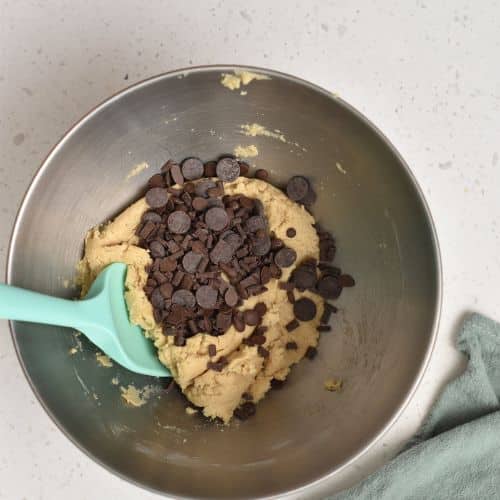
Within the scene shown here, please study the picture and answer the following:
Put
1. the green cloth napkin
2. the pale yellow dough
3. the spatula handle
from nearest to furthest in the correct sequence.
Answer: the spatula handle, the pale yellow dough, the green cloth napkin

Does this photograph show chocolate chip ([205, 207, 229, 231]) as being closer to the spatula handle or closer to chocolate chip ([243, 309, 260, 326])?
chocolate chip ([243, 309, 260, 326])

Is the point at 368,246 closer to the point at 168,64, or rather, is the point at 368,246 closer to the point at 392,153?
the point at 392,153

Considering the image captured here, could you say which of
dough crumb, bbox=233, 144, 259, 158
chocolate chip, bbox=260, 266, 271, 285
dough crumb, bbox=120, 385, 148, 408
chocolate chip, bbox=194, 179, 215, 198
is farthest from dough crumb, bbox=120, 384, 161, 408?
dough crumb, bbox=233, 144, 259, 158

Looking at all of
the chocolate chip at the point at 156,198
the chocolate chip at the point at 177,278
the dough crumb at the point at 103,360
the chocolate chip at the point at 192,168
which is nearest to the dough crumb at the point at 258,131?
the chocolate chip at the point at 192,168

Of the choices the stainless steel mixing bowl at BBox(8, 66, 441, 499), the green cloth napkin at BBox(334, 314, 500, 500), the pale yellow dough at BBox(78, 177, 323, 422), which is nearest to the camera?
the stainless steel mixing bowl at BBox(8, 66, 441, 499)

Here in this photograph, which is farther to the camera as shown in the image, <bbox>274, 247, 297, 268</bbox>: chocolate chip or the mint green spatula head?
<bbox>274, 247, 297, 268</bbox>: chocolate chip

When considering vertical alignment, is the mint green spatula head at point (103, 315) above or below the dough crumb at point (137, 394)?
above

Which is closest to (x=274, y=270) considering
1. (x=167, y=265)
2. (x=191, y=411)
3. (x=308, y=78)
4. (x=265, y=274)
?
(x=265, y=274)

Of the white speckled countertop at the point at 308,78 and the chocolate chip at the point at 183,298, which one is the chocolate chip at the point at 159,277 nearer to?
the chocolate chip at the point at 183,298
